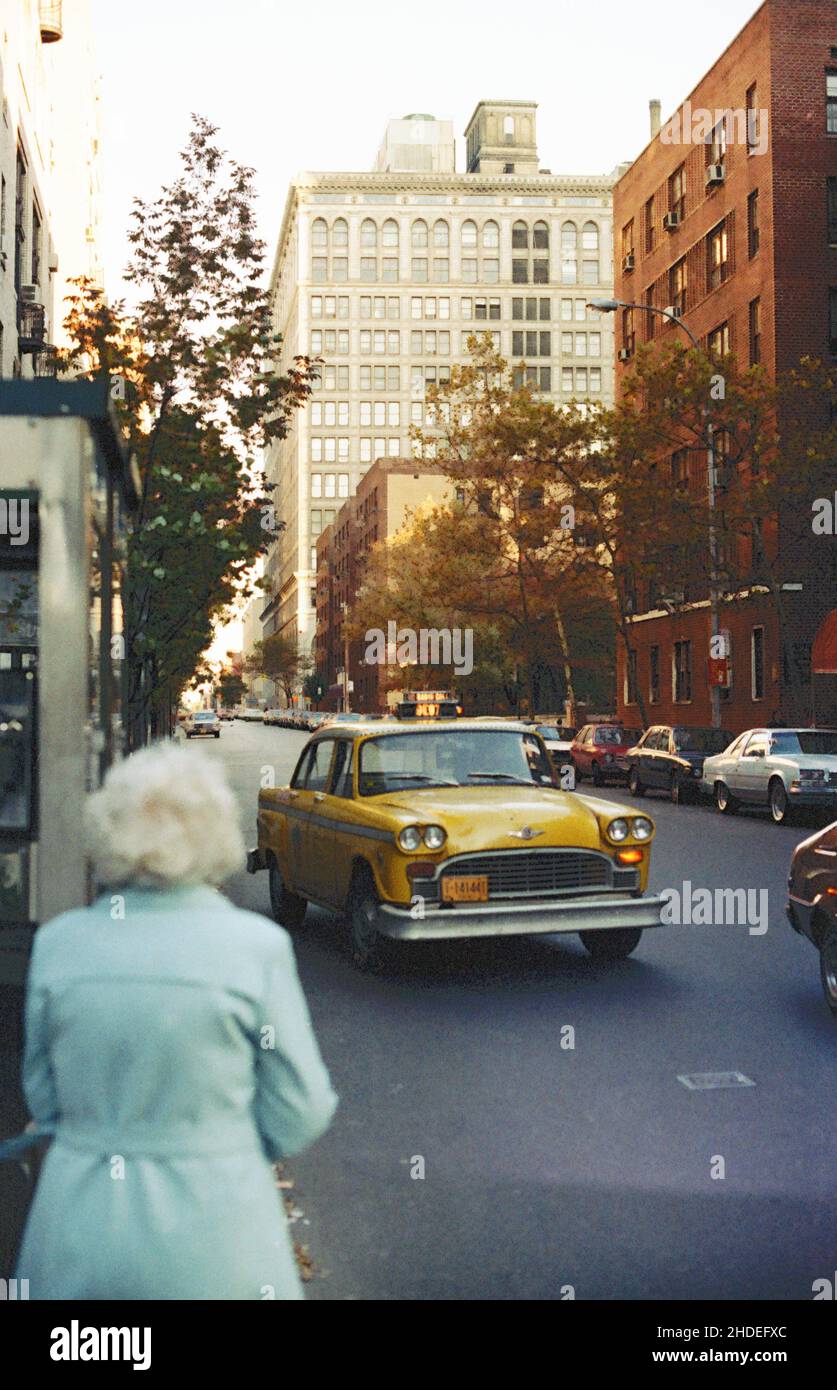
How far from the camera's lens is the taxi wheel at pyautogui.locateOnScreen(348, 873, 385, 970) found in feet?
31.9

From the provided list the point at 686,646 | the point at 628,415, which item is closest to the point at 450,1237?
the point at 628,415

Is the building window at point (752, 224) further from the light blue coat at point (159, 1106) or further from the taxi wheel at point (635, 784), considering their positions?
the light blue coat at point (159, 1106)

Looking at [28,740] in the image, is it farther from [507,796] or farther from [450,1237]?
[507,796]

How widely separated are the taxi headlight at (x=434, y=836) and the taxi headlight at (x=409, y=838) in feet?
0.16

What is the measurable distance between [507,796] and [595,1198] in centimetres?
496

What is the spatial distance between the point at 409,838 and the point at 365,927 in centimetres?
93

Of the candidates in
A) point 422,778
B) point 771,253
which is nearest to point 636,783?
point 771,253

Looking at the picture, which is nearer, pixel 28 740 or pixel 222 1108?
pixel 222 1108

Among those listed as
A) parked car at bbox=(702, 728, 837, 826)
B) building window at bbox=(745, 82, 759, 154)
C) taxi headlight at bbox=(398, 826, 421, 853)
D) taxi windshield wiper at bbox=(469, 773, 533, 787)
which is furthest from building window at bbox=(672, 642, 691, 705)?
taxi headlight at bbox=(398, 826, 421, 853)

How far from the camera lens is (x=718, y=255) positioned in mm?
47250

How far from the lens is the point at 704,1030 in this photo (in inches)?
319

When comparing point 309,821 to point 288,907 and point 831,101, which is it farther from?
point 831,101

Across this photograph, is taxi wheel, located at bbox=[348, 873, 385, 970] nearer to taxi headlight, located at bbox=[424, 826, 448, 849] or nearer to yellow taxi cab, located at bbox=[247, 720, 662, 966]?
yellow taxi cab, located at bbox=[247, 720, 662, 966]
